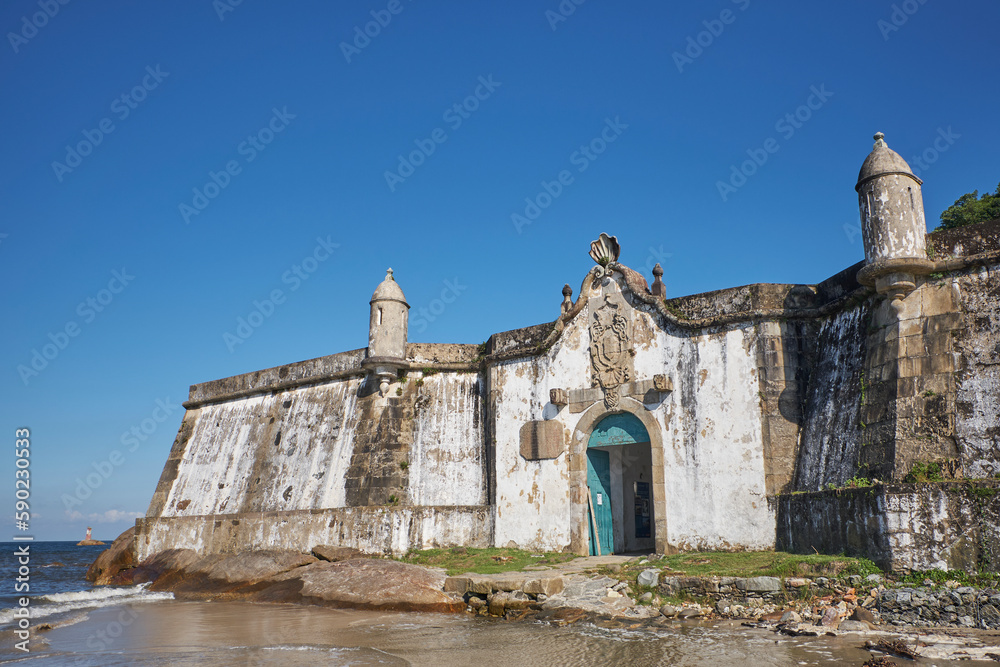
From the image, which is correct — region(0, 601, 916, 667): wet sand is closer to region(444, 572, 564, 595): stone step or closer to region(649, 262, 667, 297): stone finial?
region(444, 572, 564, 595): stone step

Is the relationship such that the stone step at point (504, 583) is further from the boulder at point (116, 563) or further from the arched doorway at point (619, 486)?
the boulder at point (116, 563)

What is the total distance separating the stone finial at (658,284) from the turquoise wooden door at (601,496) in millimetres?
3304

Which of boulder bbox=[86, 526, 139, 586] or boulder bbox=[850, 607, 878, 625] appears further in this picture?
boulder bbox=[86, 526, 139, 586]

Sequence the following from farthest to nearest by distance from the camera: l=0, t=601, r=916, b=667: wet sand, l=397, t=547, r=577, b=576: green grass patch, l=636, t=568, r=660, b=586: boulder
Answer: l=397, t=547, r=577, b=576: green grass patch → l=636, t=568, r=660, b=586: boulder → l=0, t=601, r=916, b=667: wet sand

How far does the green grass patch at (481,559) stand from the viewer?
11.9 meters

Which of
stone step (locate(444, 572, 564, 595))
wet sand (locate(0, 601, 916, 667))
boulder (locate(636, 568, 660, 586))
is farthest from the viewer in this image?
stone step (locate(444, 572, 564, 595))

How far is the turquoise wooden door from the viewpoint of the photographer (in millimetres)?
13812

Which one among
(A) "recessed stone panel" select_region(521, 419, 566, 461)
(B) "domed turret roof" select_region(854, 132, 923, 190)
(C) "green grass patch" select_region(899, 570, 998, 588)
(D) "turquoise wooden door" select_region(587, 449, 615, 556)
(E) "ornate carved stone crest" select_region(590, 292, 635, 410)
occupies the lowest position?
(C) "green grass patch" select_region(899, 570, 998, 588)

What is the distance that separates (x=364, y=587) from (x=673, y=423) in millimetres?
5911

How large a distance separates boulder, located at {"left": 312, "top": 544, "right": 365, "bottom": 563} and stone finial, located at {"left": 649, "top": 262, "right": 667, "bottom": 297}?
25.5 feet

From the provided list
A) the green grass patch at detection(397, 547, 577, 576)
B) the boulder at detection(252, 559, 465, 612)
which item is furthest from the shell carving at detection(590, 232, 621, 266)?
the boulder at detection(252, 559, 465, 612)

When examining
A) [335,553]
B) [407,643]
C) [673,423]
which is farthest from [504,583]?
[335,553]

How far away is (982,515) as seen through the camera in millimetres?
7953

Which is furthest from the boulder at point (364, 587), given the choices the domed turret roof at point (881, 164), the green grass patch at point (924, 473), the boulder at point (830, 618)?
the domed turret roof at point (881, 164)
